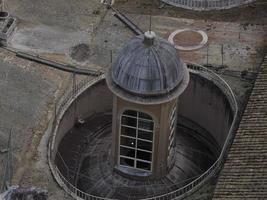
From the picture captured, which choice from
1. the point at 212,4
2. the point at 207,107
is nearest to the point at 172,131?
the point at 207,107

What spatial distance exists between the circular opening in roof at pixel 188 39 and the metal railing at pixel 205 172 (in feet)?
9.51

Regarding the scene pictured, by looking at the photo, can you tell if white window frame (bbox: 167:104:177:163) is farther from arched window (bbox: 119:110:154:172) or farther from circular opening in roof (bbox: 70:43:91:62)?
circular opening in roof (bbox: 70:43:91:62)

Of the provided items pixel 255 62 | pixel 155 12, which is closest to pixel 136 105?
pixel 255 62

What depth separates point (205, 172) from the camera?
1949 inches

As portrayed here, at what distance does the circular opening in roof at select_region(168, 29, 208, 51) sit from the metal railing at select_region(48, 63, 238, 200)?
9.51 ft

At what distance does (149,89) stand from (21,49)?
1399cm

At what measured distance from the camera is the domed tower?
4741cm

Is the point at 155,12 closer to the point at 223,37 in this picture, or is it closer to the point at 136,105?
the point at 223,37

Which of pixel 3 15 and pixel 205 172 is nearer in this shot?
pixel 205 172

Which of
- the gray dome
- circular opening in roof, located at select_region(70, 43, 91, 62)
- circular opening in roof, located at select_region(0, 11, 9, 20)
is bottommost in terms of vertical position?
the gray dome

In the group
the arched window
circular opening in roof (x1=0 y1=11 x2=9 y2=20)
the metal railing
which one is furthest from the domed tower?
circular opening in roof (x1=0 y1=11 x2=9 y2=20)

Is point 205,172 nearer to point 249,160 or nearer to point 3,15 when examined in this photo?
point 249,160

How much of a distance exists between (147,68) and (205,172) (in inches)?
281

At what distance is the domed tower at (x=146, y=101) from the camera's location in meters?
47.4
